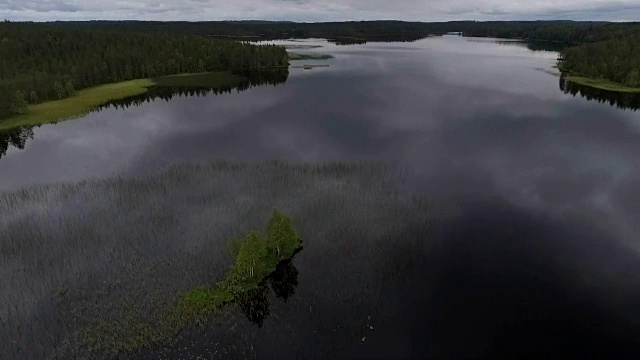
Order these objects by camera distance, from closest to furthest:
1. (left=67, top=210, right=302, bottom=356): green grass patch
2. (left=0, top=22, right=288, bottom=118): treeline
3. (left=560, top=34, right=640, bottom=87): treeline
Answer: (left=67, top=210, right=302, bottom=356): green grass patch → (left=0, top=22, right=288, bottom=118): treeline → (left=560, top=34, right=640, bottom=87): treeline

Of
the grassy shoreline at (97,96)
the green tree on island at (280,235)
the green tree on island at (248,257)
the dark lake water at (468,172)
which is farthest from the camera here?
the grassy shoreline at (97,96)

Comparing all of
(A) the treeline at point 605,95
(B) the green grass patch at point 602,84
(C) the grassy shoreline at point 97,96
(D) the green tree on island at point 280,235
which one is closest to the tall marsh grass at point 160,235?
(D) the green tree on island at point 280,235

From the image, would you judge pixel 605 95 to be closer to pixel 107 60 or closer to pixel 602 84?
pixel 602 84

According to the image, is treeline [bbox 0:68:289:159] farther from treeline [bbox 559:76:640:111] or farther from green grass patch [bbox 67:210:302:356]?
treeline [bbox 559:76:640:111]

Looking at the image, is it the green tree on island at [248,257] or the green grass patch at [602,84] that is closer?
the green tree on island at [248,257]

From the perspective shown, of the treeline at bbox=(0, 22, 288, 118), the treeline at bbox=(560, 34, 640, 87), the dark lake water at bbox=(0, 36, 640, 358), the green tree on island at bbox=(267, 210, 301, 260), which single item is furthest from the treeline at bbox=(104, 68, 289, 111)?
the treeline at bbox=(560, 34, 640, 87)

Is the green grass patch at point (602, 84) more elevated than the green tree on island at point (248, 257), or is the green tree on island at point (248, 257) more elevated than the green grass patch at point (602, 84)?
the green grass patch at point (602, 84)

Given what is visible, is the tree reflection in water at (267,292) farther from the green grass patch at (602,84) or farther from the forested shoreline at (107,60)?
the green grass patch at (602,84)

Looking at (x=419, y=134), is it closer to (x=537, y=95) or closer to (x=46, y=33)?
(x=537, y=95)
